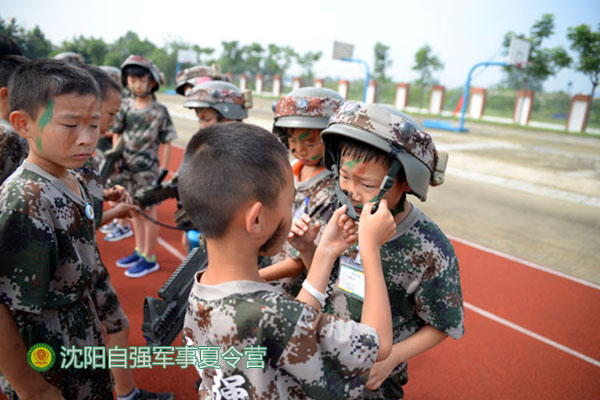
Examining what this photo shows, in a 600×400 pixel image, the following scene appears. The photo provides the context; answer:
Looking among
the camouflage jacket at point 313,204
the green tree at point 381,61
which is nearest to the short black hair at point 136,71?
the camouflage jacket at point 313,204

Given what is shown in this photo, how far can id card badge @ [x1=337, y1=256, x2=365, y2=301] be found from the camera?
1724 millimetres

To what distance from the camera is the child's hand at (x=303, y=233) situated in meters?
1.61

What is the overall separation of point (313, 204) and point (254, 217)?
3.79 feet

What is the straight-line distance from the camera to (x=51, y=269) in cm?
163

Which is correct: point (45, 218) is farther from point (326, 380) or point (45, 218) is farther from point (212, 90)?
point (212, 90)

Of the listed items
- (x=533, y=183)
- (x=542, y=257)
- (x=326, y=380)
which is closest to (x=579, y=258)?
(x=542, y=257)

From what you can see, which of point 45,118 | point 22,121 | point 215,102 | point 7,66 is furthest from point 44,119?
point 215,102

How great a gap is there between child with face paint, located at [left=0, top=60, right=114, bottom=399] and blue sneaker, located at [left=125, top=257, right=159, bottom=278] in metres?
2.68

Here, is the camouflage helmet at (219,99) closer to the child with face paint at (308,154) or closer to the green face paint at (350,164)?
the child with face paint at (308,154)

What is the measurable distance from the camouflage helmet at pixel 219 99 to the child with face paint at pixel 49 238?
69.1 inches

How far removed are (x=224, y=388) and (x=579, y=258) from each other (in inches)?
267

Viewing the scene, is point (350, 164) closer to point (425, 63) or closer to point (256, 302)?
point (256, 302)

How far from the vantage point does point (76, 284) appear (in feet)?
5.81

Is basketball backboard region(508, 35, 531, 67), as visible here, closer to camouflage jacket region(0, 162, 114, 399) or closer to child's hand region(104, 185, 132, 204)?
child's hand region(104, 185, 132, 204)
